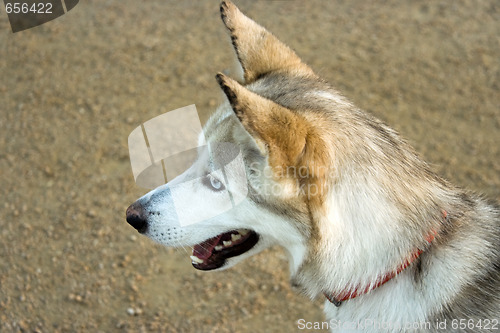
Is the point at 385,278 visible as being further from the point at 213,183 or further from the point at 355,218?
the point at 213,183

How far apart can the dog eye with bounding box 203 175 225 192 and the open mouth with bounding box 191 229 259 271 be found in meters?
0.26

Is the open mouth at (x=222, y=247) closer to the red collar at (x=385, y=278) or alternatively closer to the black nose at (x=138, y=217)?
the black nose at (x=138, y=217)

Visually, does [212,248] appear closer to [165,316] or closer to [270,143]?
[270,143]

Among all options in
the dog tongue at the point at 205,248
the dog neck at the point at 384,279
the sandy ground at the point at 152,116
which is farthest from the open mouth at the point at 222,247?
the sandy ground at the point at 152,116

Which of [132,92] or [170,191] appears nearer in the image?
[170,191]

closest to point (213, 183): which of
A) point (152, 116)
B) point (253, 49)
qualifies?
point (253, 49)

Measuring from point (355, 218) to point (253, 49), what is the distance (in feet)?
3.85

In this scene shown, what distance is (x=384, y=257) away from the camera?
216 centimetres

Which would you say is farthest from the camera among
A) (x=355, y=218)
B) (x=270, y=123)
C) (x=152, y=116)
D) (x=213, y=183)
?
(x=152, y=116)

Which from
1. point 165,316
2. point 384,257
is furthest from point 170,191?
point 165,316

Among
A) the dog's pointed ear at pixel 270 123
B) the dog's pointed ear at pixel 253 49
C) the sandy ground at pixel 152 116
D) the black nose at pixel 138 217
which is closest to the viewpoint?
the dog's pointed ear at pixel 270 123

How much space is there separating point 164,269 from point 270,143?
240cm

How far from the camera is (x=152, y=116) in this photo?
526cm

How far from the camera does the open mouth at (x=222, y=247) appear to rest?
255 cm
